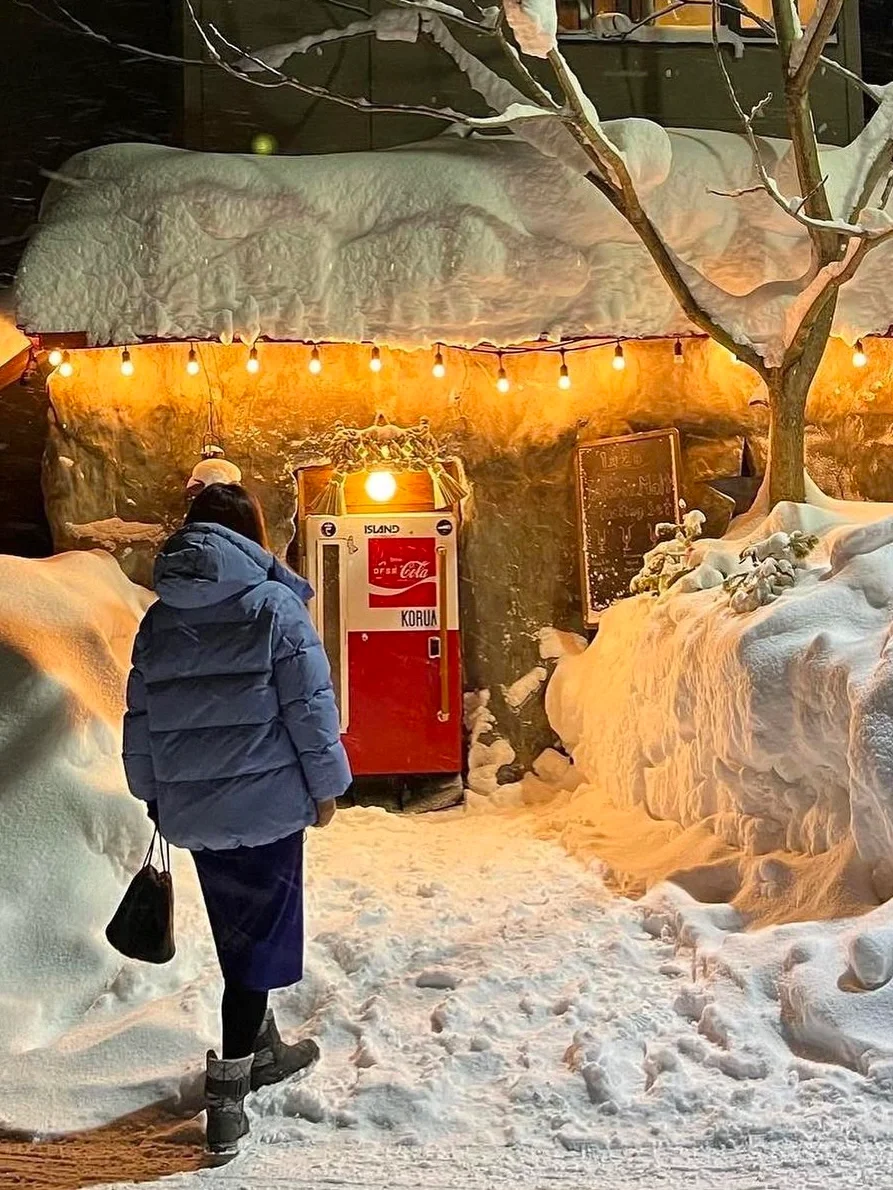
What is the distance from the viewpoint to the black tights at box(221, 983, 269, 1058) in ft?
9.46

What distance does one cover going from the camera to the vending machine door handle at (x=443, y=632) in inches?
281

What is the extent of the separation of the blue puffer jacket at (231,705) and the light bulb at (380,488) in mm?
4284

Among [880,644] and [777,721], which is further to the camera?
[777,721]

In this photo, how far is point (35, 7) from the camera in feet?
30.5

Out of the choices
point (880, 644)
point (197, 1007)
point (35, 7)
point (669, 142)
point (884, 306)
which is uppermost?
point (35, 7)

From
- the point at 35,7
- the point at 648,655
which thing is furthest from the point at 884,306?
the point at 35,7

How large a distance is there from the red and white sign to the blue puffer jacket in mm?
4113

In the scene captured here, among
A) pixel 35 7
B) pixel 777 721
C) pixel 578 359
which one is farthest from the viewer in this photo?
pixel 35 7

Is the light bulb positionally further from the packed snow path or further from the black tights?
the black tights

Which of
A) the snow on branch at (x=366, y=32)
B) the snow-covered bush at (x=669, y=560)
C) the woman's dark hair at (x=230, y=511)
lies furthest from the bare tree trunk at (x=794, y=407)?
the woman's dark hair at (x=230, y=511)

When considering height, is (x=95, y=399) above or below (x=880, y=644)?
above

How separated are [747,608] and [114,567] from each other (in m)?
4.25

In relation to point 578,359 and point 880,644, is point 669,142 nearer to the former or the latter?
point 578,359

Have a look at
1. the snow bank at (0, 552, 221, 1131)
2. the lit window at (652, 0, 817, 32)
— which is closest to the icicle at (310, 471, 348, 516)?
the snow bank at (0, 552, 221, 1131)
